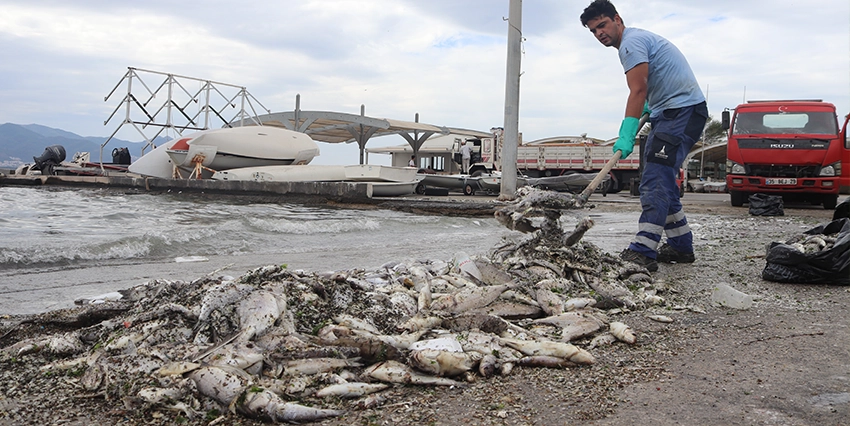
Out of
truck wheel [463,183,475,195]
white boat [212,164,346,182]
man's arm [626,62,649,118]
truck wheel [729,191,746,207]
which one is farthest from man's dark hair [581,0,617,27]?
truck wheel [463,183,475,195]

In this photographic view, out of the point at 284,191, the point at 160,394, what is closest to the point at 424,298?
the point at 160,394

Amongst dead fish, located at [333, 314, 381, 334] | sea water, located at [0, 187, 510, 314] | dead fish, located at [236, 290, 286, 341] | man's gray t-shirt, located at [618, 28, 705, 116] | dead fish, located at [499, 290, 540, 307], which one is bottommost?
sea water, located at [0, 187, 510, 314]

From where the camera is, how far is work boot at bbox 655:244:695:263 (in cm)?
511

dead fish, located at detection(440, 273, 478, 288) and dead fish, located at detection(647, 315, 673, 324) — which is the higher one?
dead fish, located at detection(440, 273, 478, 288)

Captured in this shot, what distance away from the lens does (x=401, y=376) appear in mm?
2227

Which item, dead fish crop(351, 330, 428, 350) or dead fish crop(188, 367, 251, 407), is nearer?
dead fish crop(188, 367, 251, 407)

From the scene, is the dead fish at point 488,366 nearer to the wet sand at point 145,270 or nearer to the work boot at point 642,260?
the wet sand at point 145,270

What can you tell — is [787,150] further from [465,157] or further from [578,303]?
[465,157]

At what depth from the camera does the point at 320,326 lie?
273 centimetres

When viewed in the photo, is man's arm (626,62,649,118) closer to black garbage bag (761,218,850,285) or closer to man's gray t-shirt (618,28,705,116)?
man's gray t-shirt (618,28,705,116)

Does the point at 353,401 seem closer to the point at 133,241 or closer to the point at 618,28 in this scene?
the point at 618,28

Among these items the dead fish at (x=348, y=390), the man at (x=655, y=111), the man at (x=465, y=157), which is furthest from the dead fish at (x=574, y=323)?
the man at (x=465, y=157)

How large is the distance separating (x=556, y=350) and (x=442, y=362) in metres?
0.50

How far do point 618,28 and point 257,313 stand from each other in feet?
12.0
